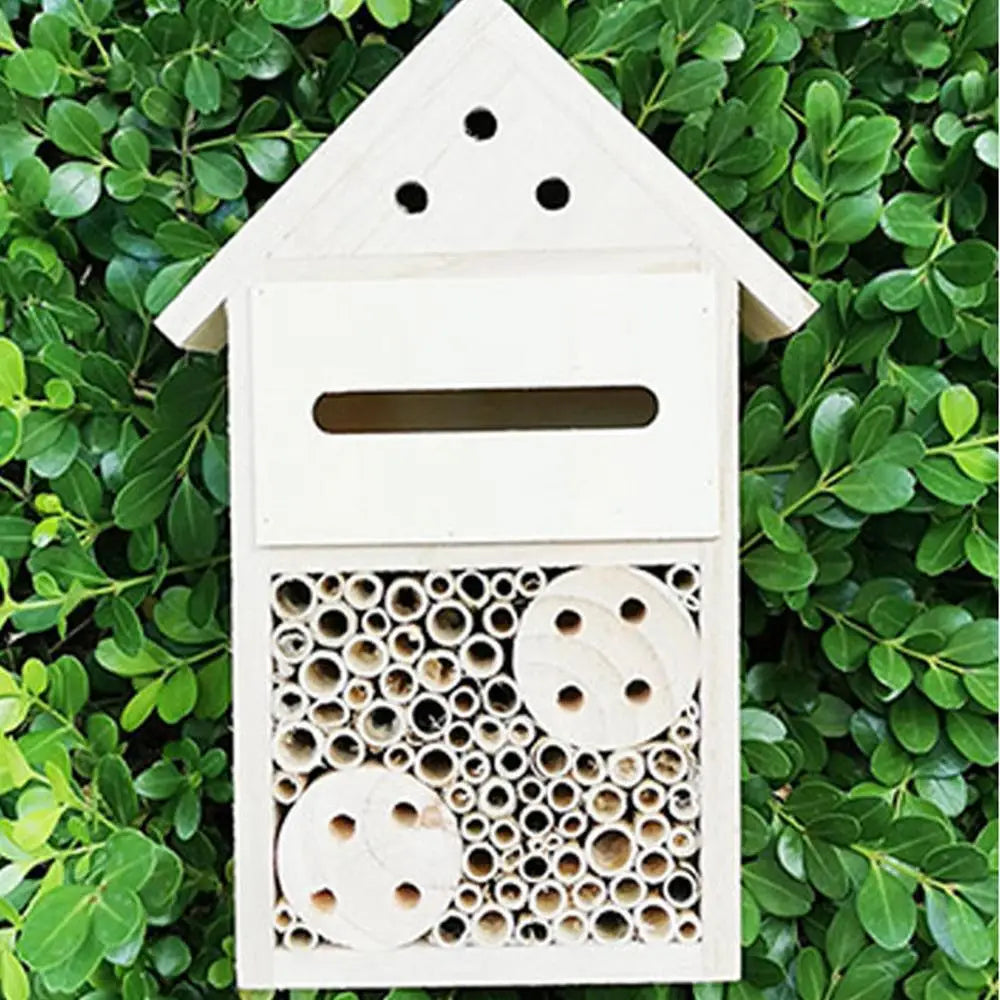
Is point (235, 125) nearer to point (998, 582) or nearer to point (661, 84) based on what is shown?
point (661, 84)

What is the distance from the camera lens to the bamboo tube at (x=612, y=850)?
24.9 inches

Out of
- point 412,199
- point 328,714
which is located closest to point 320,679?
point 328,714

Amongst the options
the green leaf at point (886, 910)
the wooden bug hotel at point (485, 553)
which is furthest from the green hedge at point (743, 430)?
the wooden bug hotel at point (485, 553)

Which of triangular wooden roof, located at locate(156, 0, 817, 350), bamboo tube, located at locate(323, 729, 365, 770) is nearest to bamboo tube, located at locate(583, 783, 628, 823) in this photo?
bamboo tube, located at locate(323, 729, 365, 770)

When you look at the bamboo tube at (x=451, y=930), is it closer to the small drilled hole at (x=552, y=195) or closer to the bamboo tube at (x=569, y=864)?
the bamboo tube at (x=569, y=864)

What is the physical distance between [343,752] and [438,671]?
6 centimetres

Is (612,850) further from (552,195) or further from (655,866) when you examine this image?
(552,195)

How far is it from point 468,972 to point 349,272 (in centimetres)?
32

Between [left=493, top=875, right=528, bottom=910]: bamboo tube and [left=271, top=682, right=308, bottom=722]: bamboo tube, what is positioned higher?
[left=271, top=682, right=308, bottom=722]: bamboo tube

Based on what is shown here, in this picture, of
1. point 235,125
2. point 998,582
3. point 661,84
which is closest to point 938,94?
point 661,84

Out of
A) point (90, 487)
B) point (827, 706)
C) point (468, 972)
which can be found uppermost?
point (90, 487)

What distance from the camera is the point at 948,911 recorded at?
715mm

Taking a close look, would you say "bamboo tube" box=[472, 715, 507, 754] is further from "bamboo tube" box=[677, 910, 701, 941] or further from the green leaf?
the green leaf

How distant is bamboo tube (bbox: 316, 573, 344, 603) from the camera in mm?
623
